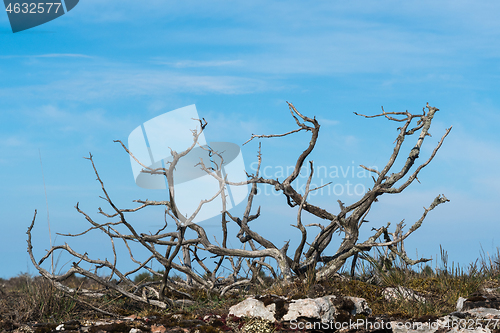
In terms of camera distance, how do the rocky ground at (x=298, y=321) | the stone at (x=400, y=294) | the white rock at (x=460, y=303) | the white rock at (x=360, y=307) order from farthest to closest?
1. the stone at (x=400, y=294)
2. the white rock at (x=460, y=303)
3. the white rock at (x=360, y=307)
4. the rocky ground at (x=298, y=321)

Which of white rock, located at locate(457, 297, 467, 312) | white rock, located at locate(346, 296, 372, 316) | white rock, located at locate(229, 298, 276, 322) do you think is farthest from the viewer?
white rock, located at locate(457, 297, 467, 312)

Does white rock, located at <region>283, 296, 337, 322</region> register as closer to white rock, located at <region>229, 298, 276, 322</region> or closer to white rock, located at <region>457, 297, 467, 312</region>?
white rock, located at <region>229, 298, 276, 322</region>

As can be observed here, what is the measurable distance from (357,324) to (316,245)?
2548 mm

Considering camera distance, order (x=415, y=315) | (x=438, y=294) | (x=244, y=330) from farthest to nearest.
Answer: (x=438, y=294) → (x=415, y=315) → (x=244, y=330)

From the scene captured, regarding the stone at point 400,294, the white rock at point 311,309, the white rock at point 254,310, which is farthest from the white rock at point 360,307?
the white rock at point 254,310

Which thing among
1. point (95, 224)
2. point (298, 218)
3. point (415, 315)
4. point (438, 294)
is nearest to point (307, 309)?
point (415, 315)

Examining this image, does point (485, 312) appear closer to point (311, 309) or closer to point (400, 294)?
point (400, 294)

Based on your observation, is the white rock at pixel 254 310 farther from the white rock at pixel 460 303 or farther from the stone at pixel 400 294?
the white rock at pixel 460 303

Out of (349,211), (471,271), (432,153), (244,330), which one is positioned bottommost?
(471,271)

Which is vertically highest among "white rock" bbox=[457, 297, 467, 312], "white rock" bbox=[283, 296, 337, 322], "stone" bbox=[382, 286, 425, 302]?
"white rock" bbox=[283, 296, 337, 322]

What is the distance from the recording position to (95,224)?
8.78m

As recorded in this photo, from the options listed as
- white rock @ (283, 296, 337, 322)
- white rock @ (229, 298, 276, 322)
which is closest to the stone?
white rock @ (283, 296, 337, 322)

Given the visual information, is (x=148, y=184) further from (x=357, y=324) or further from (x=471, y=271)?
(x=471, y=271)

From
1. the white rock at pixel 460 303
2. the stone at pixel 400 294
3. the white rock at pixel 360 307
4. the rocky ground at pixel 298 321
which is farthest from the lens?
the stone at pixel 400 294
